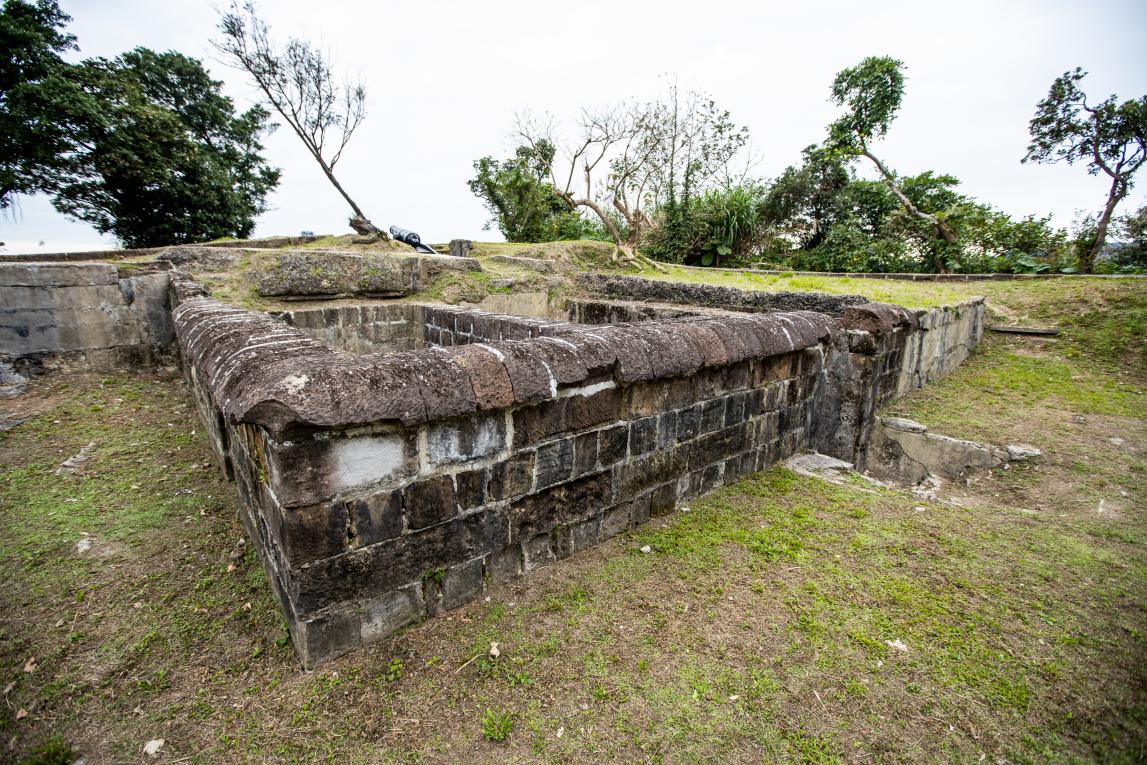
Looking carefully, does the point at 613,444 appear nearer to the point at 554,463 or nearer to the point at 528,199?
the point at 554,463

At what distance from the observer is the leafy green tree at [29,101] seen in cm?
1265

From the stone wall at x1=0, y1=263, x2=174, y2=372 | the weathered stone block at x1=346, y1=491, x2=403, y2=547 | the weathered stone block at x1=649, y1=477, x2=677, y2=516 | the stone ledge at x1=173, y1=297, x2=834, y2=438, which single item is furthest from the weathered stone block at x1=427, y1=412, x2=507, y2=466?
the stone wall at x1=0, y1=263, x2=174, y2=372

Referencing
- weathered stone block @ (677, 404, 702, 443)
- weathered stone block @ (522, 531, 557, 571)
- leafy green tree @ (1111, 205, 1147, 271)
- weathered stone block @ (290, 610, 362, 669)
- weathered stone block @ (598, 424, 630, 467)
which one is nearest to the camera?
weathered stone block @ (290, 610, 362, 669)

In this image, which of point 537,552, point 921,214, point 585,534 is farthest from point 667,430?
point 921,214

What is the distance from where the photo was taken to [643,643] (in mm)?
2328

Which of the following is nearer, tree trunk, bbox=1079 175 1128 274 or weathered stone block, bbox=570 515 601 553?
weathered stone block, bbox=570 515 601 553

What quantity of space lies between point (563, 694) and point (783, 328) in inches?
123

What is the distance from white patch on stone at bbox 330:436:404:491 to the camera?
6.69 feet

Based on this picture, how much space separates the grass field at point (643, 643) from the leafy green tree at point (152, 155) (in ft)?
47.6

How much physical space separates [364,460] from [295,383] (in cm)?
43

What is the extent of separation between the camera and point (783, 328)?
157 inches

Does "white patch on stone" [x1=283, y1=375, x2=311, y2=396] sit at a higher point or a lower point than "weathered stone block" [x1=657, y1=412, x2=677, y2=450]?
higher

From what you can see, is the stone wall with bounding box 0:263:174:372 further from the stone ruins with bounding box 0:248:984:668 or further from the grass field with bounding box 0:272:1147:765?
the grass field with bounding box 0:272:1147:765

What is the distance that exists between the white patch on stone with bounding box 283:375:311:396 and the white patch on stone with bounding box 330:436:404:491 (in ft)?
0.86
